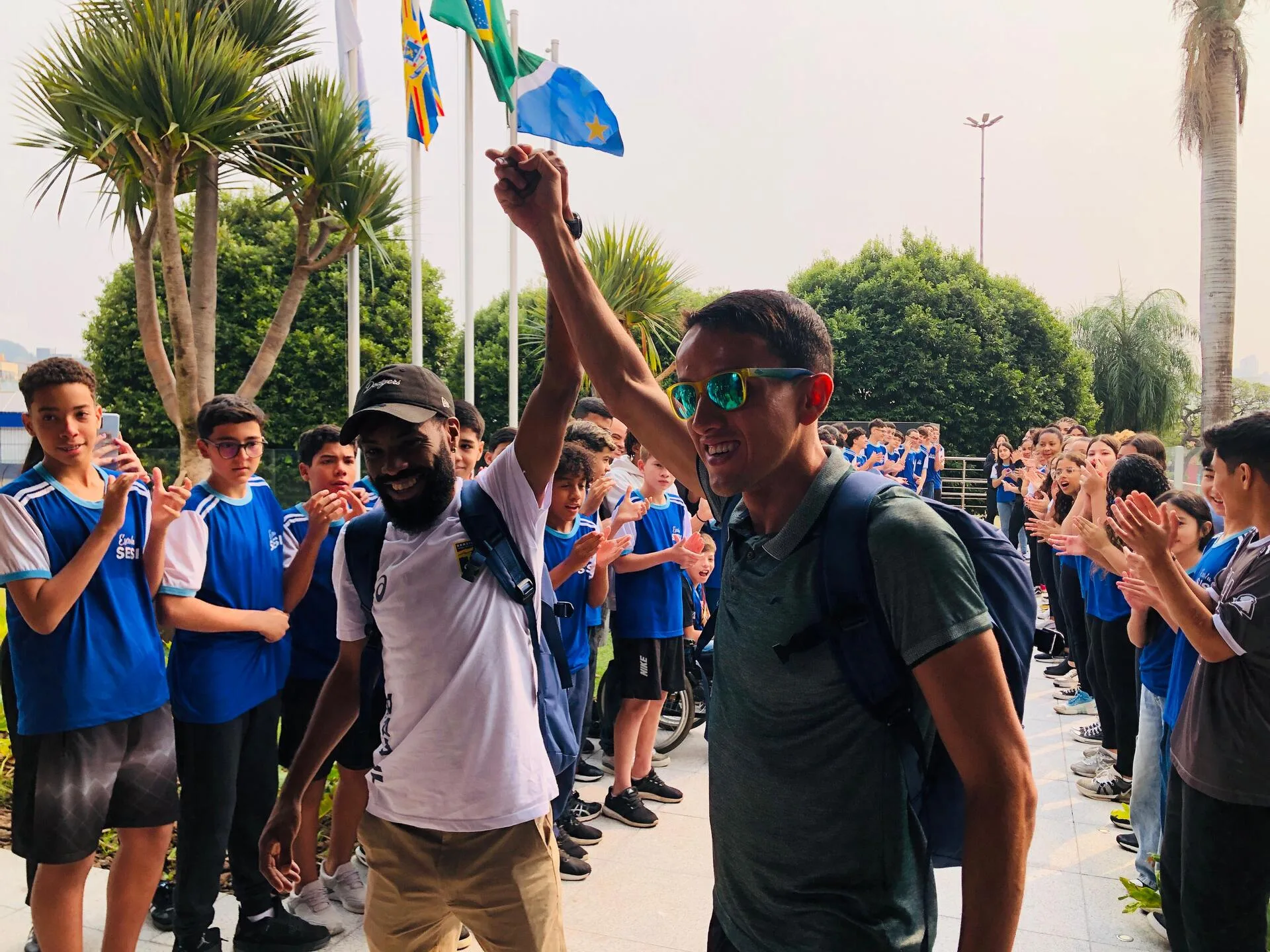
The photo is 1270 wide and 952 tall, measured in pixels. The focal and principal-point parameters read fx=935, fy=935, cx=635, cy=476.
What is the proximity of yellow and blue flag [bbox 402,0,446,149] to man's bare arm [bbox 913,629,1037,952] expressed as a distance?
12812mm

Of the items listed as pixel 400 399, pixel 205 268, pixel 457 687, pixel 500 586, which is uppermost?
pixel 205 268

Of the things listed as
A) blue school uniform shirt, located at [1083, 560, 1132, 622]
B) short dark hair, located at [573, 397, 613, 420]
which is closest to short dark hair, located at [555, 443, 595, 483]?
short dark hair, located at [573, 397, 613, 420]

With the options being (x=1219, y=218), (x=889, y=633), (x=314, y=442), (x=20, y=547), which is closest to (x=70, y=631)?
(x=20, y=547)

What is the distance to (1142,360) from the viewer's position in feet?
114

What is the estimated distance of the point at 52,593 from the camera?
2992 millimetres

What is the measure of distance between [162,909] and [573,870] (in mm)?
1770

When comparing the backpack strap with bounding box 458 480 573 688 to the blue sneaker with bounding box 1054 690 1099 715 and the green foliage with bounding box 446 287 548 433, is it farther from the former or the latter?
the green foliage with bounding box 446 287 548 433

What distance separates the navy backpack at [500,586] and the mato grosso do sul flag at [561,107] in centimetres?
1115

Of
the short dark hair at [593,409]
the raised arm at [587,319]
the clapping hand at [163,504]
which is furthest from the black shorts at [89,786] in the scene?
the short dark hair at [593,409]

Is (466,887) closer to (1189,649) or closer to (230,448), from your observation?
(230,448)

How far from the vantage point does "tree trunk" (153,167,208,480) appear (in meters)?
9.02

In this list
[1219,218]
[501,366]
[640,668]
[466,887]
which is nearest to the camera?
[466,887]

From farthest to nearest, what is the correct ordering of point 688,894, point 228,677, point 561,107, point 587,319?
point 561,107, point 688,894, point 228,677, point 587,319

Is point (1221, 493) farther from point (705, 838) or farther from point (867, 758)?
point (705, 838)
